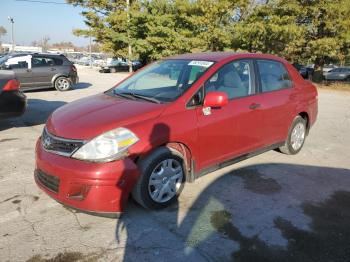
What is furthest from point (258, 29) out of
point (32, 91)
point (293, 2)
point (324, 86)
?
point (32, 91)

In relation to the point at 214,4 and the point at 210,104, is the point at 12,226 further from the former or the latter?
the point at 214,4

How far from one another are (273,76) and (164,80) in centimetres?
178

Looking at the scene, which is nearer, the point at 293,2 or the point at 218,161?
the point at 218,161

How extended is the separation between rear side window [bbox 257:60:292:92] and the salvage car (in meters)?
4.78

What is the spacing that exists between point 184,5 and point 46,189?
81.1 ft

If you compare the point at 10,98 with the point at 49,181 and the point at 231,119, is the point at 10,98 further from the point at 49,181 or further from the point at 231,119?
the point at 231,119

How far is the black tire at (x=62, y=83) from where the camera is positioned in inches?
552

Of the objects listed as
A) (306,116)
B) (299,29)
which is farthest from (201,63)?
(299,29)

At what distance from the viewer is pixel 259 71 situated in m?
4.87

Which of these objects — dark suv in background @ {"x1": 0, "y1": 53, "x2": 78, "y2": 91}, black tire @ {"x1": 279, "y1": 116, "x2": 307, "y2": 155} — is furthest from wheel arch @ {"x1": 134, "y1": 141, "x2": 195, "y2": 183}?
dark suv in background @ {"x1": 0, "y1": 53, "x2": 78, "y2": 91}

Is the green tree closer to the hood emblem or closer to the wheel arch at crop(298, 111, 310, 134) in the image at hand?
the wheel arch at crop(298, 111, 310, 134)

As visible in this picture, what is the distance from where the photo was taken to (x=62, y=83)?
46.5 feet

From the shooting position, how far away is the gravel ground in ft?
10.0

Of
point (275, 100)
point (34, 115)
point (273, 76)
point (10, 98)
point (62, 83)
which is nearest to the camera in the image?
point (275, 100)
